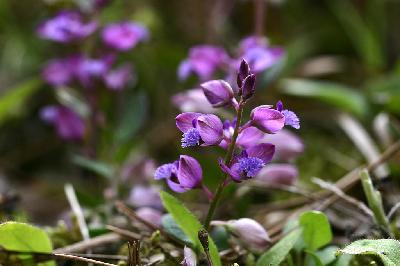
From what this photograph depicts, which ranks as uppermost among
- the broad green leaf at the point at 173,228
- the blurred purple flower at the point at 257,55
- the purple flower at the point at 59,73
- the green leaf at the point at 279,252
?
the purple flower at the point at 59,73

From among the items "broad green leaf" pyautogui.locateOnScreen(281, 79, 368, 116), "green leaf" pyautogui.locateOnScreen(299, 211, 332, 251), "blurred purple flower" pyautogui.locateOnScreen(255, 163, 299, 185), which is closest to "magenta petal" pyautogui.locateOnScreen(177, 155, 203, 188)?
"green leaf" pyautogui.locateOnScreen(299, 211, 332, 251)

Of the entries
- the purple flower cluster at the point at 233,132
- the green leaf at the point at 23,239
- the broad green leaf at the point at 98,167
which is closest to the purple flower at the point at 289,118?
the purple flower cluster at the point at 233,132

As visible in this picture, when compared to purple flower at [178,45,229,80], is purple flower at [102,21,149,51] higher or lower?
higher

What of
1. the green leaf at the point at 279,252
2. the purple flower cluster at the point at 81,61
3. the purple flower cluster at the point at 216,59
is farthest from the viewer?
the purple flower cluster at the point at 81,61

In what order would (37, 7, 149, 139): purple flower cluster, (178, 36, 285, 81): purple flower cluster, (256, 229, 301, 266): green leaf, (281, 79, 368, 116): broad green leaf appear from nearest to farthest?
(256, 229, 301, 266): green leaf < (178, 36, 285, 81): purple flower cluster < (37, 7, 149, 139): purple flower cluster < (281, 79, 368, 116): broad green leaf

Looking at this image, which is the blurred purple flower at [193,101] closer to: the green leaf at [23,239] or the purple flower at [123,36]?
the purple flower at [123,36]

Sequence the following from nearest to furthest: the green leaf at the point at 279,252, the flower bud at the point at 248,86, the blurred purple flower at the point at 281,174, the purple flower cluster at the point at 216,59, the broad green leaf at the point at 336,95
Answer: the flower bud at the point at 248,86, the green leaf at the point at 279,252, the blurred purple flower at the point at 281,174, the purple flower cluster at the point at 216,59, the broad green leaf at the point at 336,95

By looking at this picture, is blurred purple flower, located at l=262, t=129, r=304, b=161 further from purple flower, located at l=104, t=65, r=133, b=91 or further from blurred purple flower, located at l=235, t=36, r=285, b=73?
purple flower, located at l=104, t=65, r=133, b=91
